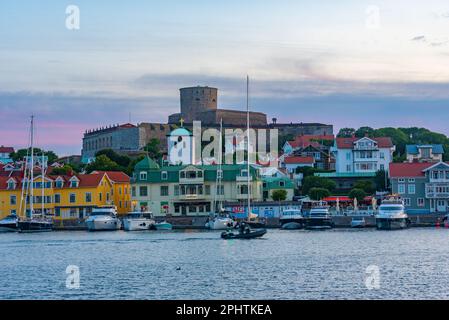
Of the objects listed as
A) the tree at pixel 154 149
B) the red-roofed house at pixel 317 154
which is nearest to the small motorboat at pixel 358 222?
the red-roofed house at pixel 317 154

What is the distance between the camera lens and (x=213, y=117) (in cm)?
18012

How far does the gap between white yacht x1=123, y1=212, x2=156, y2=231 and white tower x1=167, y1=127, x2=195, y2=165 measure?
3315 cm

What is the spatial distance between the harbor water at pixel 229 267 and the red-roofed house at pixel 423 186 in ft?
63.9

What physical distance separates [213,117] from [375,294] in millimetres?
151221

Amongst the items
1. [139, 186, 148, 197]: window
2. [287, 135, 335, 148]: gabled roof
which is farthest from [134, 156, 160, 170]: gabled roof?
[287, 135, 335, 148]: gabled roof

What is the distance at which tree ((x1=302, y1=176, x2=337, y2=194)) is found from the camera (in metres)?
95.0

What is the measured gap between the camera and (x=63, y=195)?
285ft

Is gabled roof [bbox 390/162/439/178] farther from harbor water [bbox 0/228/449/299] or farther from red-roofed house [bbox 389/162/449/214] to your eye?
harbor water [bbox 0/228/449/299]

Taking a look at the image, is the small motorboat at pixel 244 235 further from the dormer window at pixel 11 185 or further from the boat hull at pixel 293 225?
the dormer window at pixel 11 185

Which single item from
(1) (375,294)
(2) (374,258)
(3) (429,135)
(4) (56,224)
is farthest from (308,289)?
(3) (429,135)

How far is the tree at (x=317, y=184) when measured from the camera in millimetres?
95000

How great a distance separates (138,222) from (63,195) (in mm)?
13314

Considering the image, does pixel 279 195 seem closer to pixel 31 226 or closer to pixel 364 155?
pixel 364 155

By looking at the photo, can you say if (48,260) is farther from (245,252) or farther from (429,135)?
(429,135)
